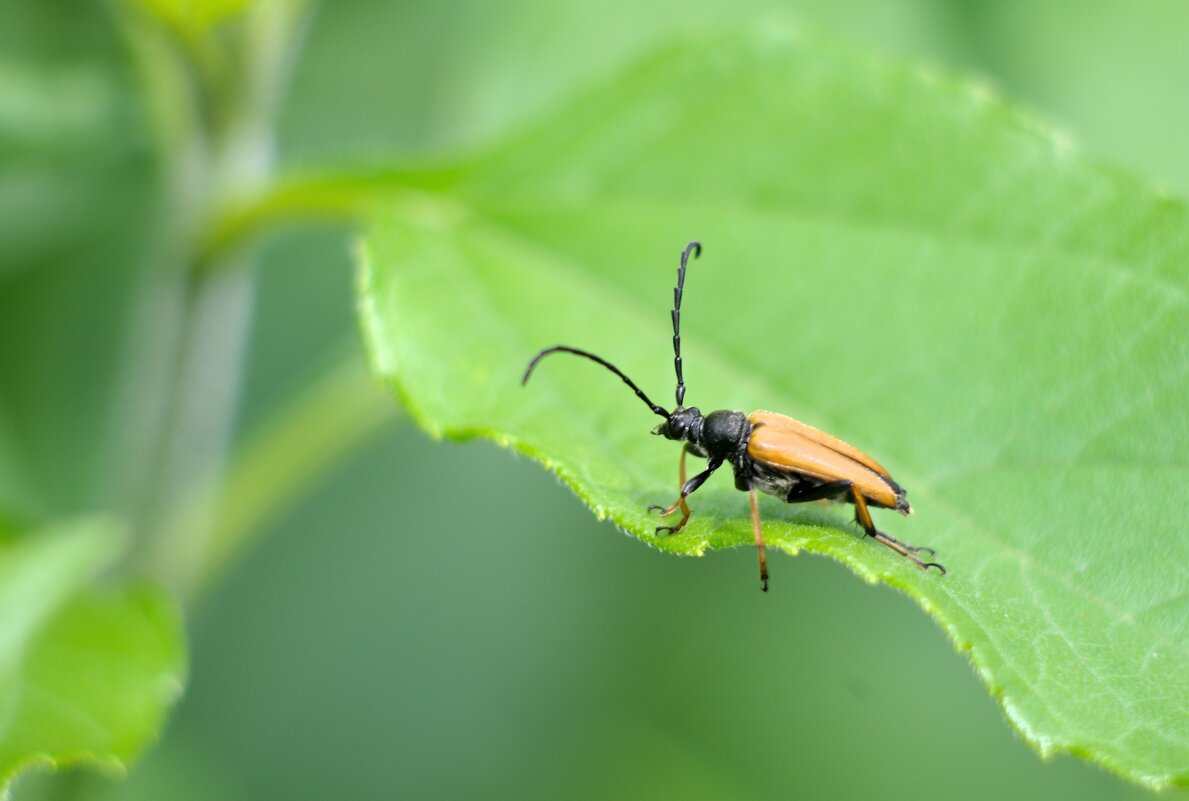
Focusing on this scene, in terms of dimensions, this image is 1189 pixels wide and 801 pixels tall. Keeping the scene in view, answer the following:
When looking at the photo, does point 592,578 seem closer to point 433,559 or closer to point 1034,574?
point 433,559

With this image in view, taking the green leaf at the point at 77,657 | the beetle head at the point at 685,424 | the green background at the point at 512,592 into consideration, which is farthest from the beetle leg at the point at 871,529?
the green background at the point at 512,592

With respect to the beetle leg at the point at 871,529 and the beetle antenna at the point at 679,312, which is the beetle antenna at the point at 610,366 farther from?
the beetle leg at the point at 871,529

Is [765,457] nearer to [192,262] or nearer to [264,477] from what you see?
[264,477]

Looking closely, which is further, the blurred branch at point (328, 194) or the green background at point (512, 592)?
the green background at point (512, 592)

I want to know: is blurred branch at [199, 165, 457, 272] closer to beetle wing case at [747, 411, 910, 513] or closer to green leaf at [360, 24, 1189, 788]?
green leaf at [360, 24, 1189, 788]

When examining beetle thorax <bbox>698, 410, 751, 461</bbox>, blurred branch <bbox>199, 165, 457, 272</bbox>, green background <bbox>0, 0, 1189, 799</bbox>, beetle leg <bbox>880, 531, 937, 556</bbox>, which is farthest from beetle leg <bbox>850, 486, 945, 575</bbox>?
green background <bbox>0, 0, 1189, 799</bbox>
